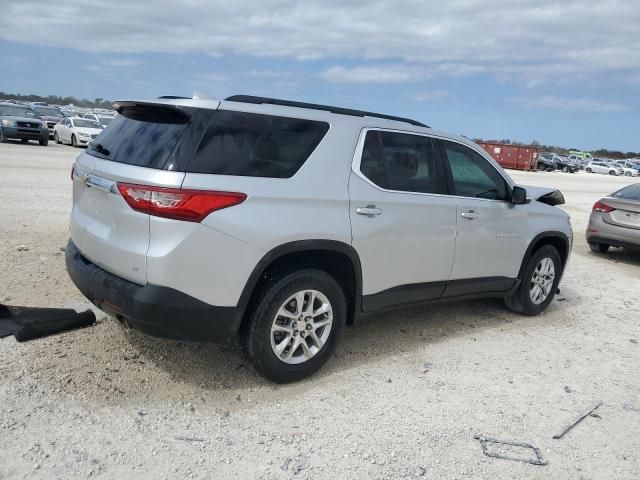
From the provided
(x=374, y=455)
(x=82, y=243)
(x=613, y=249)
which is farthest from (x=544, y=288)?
(x=613, y=249)

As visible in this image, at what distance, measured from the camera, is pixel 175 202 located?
3.46m

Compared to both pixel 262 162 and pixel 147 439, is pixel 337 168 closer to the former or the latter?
pixel 262 162

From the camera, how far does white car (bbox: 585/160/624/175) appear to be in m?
65.2

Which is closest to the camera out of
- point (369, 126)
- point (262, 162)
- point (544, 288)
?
point (262, 162)

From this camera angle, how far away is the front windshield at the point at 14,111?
83.6ft

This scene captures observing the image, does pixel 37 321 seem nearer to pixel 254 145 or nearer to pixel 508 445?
pixel 254 145

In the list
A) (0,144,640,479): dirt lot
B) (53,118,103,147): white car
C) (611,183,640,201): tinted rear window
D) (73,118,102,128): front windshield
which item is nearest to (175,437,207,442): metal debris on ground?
(0,144,640,479): dirt lot

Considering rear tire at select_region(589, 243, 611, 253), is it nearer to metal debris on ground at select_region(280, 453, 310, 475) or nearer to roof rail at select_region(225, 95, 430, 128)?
roof rail at select_region(225, 95, 430, 128)

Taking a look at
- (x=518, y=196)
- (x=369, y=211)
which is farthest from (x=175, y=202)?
(x=518, y=196)

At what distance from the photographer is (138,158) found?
12.2ft

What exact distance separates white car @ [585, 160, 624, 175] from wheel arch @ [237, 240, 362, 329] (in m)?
68.9

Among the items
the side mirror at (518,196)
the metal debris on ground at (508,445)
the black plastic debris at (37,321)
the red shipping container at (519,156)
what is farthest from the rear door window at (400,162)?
the red shipping container at (519,156)

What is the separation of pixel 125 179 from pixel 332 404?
1996 millimetres

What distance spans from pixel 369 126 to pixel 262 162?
110 centimetres
